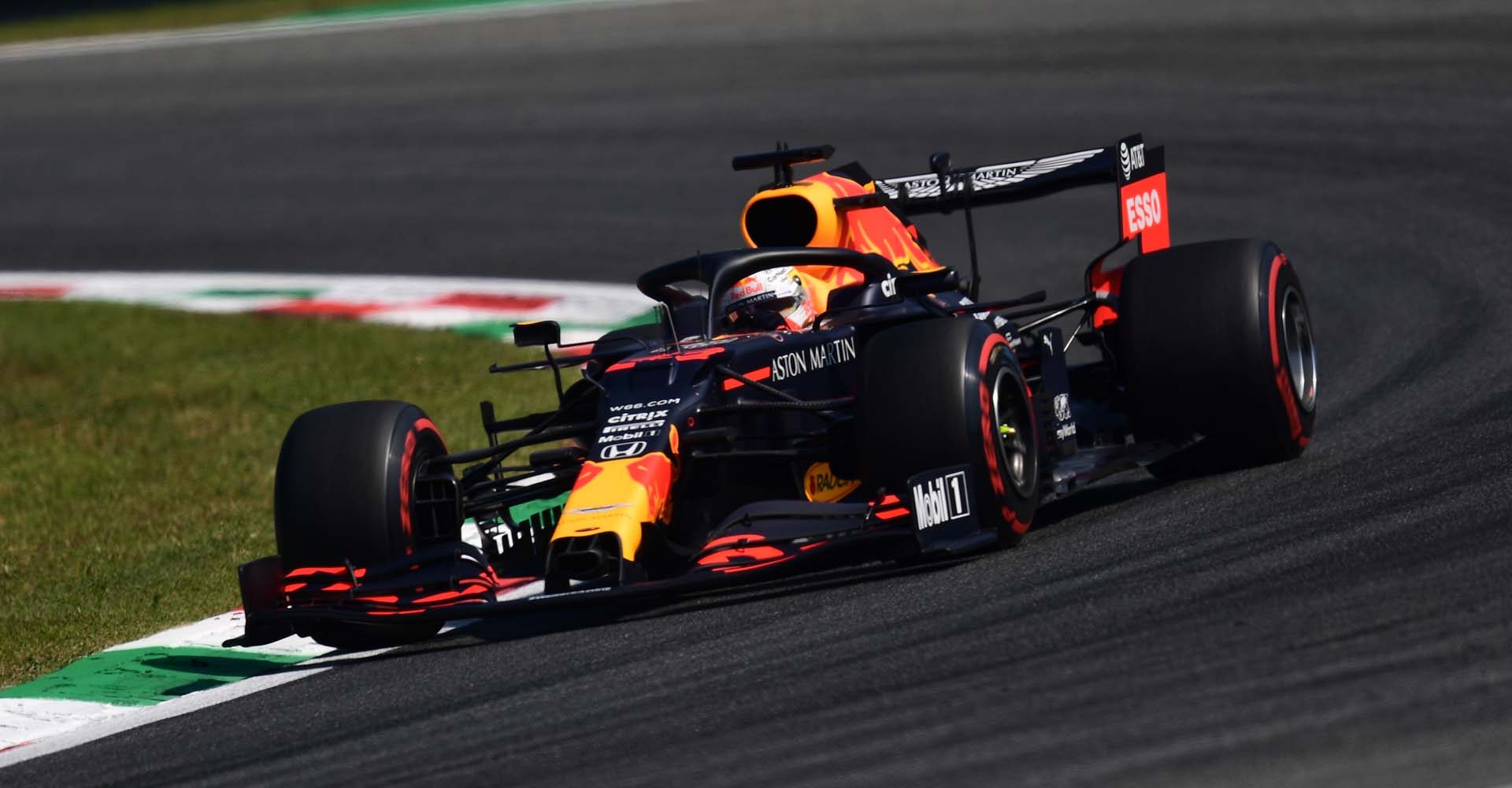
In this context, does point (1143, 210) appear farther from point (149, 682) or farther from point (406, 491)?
point (149, 682)

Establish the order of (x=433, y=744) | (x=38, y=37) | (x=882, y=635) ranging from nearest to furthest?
1. (x=433, y=744)
2. (x=882, y=635)
3. (x=38, y=37)

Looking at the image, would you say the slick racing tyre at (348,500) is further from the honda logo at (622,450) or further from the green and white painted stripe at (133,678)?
the honda logo at (622,450)

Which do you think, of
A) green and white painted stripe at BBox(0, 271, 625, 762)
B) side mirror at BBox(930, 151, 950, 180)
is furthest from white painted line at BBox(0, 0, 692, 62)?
side mirror at BBox(930, 151, 950, 180)

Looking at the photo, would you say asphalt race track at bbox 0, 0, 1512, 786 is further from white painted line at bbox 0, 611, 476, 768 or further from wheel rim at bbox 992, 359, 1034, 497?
wheel rim at bbox 992, 359, 1034, 497

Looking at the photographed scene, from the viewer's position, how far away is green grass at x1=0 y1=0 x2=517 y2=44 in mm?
27250

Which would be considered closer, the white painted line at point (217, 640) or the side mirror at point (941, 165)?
the white painted line at point (217, 640)

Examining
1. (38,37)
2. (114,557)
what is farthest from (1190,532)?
(38,37)

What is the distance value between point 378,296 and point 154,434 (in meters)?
3.33

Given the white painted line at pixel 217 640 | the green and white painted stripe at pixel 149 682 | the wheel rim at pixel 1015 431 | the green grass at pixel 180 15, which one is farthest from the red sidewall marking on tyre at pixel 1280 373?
the green grass at pixel 180 15

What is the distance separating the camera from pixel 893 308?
793 centimetres

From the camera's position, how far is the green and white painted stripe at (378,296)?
43.1ft

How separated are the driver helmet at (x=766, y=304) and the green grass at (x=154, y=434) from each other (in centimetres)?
223

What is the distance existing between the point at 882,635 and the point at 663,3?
18922 mm

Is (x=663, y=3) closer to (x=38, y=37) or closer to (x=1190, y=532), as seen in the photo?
(x=38, y=37)
